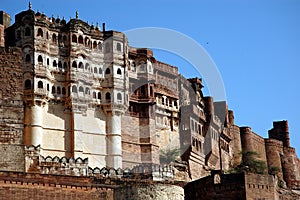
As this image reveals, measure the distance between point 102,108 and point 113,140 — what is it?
2.70m

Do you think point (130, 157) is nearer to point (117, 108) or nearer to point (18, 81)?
point (117, 108)

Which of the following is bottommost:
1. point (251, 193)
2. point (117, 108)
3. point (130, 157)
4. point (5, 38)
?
point (251, 193)

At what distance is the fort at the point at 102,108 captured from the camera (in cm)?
4450

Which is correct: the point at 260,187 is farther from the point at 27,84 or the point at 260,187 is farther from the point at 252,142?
the point at 252,142

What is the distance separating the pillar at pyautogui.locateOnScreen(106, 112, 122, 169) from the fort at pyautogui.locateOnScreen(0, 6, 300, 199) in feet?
0.25

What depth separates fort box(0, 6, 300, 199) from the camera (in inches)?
1752

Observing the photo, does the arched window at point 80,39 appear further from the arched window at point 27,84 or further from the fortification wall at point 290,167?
the fortification wall at point 290,167

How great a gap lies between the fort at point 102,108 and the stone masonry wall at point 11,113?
0.18 feet

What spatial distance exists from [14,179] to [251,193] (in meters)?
11.2

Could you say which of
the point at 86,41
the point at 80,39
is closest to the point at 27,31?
the point at 80,39

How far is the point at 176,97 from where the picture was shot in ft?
211

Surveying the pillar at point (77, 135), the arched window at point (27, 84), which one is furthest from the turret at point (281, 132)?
the arched window at point (27, 84)

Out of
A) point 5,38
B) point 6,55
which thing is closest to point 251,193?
point 6,55

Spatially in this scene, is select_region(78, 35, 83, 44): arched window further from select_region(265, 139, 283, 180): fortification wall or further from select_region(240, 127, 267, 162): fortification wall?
select_region(265, 139, 283, 180): fortification wall
